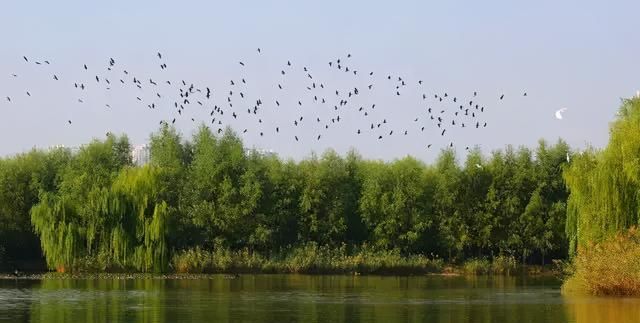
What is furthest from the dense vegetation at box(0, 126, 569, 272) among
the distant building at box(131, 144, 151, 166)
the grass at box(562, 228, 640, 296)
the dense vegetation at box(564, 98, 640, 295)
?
the grass at box(562, 228, 640, 296)

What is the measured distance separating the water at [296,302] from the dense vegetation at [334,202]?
47.4 feet

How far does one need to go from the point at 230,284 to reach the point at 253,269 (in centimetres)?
1448

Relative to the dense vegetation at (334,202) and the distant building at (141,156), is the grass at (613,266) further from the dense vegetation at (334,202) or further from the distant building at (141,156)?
the distant building at (141,156)

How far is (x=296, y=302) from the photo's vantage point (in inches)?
1695

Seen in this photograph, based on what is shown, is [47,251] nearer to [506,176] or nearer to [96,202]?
[96,202]

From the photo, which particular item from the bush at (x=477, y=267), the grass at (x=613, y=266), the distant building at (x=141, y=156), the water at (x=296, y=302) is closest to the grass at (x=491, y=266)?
the bush at (x=477, y=267)

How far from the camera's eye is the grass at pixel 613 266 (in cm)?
4266

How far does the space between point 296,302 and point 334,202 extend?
34.4 m

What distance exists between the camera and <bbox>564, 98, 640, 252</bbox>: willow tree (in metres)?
46.5

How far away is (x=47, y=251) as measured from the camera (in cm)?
6238

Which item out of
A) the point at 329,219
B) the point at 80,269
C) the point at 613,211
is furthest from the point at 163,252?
the point at 613,211

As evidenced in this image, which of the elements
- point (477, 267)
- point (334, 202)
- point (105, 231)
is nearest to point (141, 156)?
point (334, 202)

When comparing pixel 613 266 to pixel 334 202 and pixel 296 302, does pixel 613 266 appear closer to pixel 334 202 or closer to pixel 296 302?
pixel 296 302

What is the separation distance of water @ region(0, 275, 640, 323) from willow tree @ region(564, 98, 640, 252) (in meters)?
3.17
